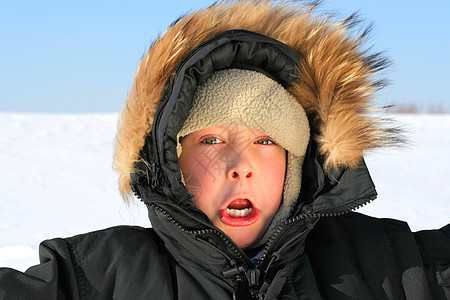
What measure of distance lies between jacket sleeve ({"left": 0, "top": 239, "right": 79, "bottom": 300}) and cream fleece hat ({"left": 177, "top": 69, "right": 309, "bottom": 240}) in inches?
18.4

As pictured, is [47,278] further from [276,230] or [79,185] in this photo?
[79,185]

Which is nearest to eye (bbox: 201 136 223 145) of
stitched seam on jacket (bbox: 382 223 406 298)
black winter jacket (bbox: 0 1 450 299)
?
black winter jacket (bbox: 0 1 450 299)

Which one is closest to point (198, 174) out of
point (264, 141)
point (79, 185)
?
point (264, 141)

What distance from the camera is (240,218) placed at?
1567 mm

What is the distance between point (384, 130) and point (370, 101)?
4.1 inches

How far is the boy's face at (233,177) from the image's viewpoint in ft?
5.06

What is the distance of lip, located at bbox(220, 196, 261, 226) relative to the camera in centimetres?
155

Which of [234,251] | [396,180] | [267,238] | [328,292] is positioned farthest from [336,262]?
[396,180]

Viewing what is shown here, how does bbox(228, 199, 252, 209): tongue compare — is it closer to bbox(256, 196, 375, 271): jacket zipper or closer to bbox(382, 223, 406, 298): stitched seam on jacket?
bbox(256, 196, 375, 271): jacket zipper

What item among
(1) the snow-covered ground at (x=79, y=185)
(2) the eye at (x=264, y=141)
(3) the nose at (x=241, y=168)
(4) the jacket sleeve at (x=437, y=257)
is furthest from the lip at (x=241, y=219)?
(4) the jacket sleeve at (x=437, y=257)

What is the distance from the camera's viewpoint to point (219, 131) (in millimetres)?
1574

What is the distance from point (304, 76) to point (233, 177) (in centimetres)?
41

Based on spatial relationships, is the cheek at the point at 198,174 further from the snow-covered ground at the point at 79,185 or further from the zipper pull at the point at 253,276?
the snow-covered ground at the point at 79,185

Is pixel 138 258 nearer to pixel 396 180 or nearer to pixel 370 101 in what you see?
pixel 370 101
